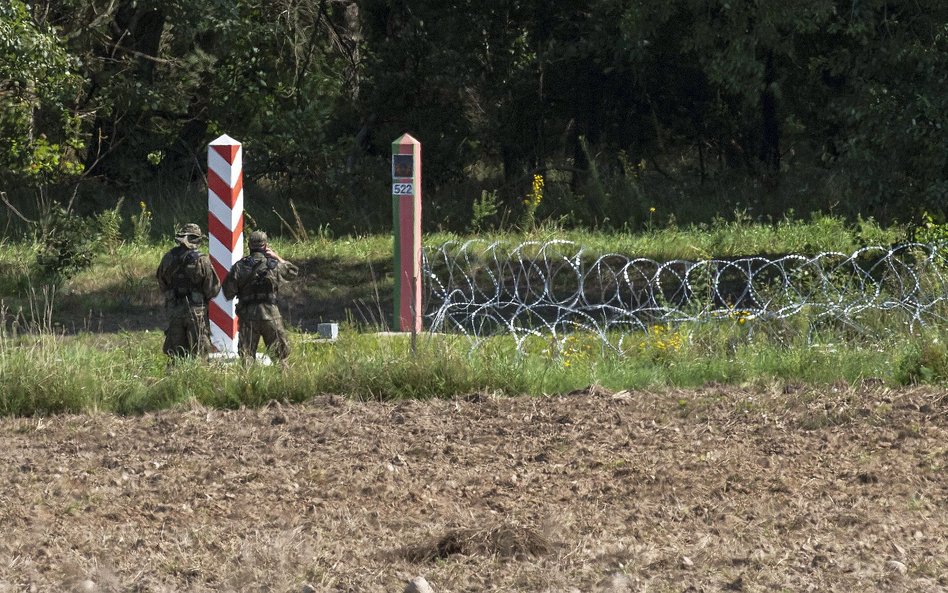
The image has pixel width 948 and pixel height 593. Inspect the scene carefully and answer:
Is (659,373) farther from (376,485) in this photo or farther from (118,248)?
(118,248)

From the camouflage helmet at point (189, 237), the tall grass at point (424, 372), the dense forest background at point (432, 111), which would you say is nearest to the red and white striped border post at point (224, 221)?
the camouflage helmet at point (189, 237)

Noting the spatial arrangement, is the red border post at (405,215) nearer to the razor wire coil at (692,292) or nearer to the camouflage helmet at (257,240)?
the razor wire coil at (692,292)

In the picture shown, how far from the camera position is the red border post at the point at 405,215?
463 inches

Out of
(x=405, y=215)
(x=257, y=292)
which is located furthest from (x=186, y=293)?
(x=405, y=215)

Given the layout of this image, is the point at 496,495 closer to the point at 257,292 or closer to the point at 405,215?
the point at 257,292

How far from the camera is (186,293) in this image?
991 centimetres

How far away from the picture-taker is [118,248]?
52.8 feet

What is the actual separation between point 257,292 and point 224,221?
776 millimetres

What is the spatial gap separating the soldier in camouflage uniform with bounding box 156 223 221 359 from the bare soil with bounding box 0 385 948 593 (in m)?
1.65

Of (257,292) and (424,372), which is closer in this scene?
(424,372)

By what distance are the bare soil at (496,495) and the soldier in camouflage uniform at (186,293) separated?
1.65 meters

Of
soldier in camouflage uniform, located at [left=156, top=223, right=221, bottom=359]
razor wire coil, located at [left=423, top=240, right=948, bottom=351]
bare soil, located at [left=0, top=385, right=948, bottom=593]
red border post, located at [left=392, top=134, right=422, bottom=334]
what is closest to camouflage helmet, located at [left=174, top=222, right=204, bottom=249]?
soldier in camouflage uniform, located at [left=156, top=223, right=221, bottom=359]

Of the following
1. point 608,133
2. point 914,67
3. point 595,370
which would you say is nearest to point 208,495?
point 595,370

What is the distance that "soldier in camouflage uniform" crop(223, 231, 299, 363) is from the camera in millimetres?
9773
